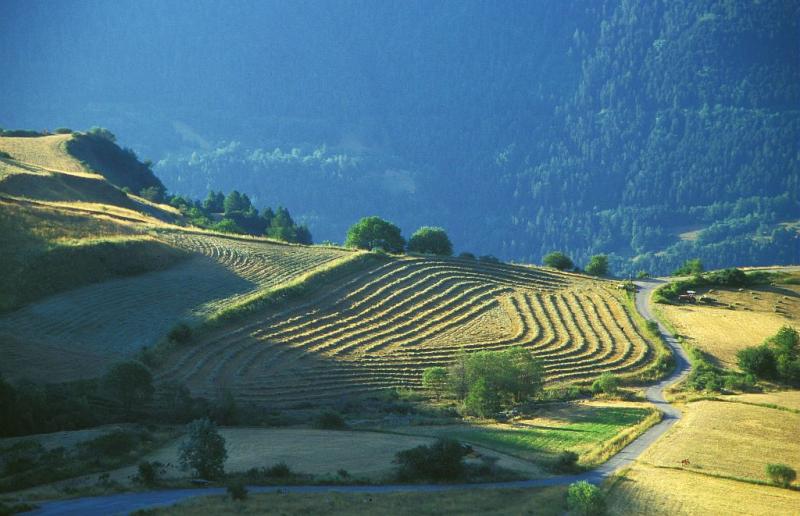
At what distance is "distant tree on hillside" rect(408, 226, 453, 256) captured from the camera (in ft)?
343

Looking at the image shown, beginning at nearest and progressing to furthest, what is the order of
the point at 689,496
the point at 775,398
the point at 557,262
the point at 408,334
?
the point at 689,496 < the point at 775,398 < the point at 408,334 < the point at 557,262

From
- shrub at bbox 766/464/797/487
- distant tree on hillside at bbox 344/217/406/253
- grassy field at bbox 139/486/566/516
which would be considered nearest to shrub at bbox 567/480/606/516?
grassy field at bbox 139/486/566/516

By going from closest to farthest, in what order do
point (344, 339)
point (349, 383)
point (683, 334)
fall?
point (349, 383), point (344, 339), point (683, 334)

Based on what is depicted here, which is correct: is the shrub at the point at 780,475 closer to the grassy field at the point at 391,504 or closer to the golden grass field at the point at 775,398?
the grassy field at the point at 391,504

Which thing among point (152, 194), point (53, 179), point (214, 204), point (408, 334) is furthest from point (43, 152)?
point (408, 334)

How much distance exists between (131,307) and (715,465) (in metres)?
45.2

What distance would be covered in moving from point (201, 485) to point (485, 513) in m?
12.6

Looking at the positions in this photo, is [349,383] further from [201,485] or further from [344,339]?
[201,485]

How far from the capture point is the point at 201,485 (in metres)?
35.0

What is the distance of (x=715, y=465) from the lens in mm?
41875

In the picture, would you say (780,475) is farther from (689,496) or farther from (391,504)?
(391,504)

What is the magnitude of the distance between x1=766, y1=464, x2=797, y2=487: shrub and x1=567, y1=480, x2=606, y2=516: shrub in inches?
478

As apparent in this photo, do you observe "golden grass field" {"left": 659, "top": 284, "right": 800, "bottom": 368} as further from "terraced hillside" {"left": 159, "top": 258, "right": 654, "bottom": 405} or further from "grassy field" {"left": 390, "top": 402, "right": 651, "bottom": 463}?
"grassy field" {"left": 390, "top": 402, "right": 651, "bottom": 463}

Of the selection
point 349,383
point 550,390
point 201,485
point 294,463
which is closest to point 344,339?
point 349,383
